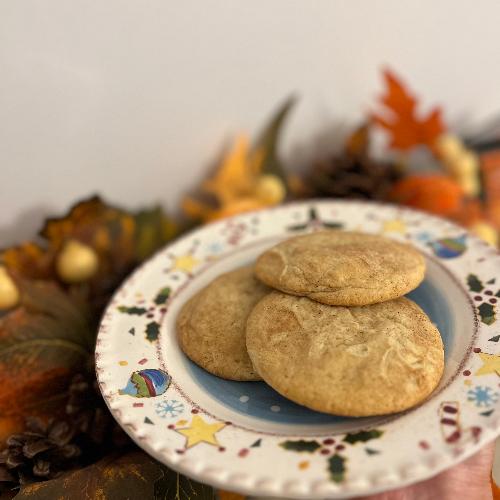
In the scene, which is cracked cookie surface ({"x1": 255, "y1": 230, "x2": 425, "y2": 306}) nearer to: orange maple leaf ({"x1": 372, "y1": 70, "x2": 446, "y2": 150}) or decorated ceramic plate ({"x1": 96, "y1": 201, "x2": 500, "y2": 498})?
decorated ceramic plate ({"x1": 96, "y1": 201, "x2": 500, "y2": 498})

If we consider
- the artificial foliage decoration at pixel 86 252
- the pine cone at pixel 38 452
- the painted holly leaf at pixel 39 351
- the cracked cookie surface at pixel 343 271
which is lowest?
the pine cone at pixel 38 452

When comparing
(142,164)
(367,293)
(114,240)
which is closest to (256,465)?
(367,293)

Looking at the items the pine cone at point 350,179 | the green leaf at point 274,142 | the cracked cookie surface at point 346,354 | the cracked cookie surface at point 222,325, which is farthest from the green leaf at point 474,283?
the green leaf at point 274,142

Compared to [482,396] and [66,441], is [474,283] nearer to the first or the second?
[482,396]

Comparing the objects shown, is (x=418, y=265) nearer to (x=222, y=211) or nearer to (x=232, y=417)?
(x=232, y=417)

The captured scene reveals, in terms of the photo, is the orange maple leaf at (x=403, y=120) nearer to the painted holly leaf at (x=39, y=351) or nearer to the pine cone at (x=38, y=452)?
the painted holly leaf at (x=39, y=351)
